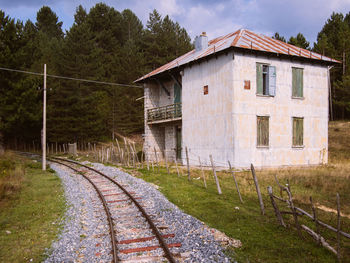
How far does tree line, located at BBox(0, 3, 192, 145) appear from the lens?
3181 centimetres

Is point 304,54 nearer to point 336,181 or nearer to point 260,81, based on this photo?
point 260,81

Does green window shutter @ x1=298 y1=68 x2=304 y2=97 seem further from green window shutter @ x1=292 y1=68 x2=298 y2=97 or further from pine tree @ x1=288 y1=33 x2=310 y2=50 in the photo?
pine tree @ x1=288 y1=33 x2=310 y2=50

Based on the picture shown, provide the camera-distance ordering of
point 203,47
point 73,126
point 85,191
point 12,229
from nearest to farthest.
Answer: point 12,229 < point 85,191 < point 203,47 < point 73,126

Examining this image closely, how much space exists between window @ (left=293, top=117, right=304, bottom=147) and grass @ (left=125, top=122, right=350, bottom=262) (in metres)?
2.23

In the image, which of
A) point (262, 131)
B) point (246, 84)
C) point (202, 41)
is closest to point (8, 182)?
point (246, 84)

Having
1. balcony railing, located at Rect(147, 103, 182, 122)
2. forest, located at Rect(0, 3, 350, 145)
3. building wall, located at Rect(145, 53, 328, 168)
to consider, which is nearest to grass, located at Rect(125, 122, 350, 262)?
building wall, located at Rect(145, 53, 328, 168)

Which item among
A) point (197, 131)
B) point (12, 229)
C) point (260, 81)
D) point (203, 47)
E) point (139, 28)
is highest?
point (139, 28)

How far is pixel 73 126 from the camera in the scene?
126 ft

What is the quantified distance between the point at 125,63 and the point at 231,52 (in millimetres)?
30285

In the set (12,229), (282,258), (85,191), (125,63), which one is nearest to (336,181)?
(282,258)

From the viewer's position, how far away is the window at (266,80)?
61.1 feet

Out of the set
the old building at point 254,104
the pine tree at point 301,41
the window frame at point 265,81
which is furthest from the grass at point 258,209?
the pine tree at point 301,41

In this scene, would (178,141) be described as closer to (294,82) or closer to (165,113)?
(165,113)

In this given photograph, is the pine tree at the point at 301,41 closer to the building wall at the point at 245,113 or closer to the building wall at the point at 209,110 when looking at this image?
the building wall at the point at 245,113
